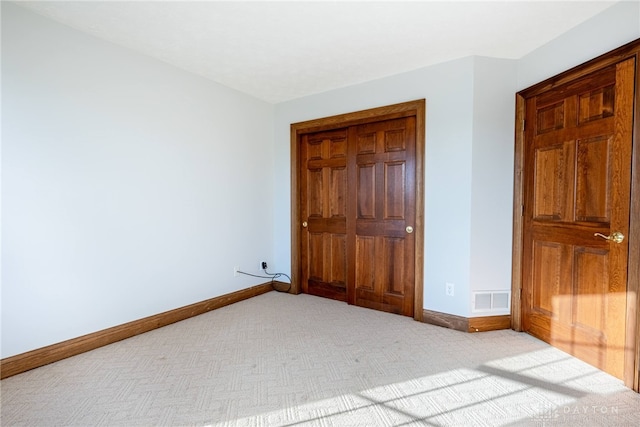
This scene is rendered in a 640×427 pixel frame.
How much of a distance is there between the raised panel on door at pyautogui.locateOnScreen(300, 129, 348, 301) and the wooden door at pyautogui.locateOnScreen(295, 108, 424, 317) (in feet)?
0.04

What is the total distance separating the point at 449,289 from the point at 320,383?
5.14ft

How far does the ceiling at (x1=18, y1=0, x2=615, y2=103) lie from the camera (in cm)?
202

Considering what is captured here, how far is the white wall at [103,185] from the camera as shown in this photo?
6.65ft

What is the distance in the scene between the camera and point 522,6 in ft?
6.61

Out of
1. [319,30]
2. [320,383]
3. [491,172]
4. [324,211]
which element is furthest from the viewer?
[324,211]

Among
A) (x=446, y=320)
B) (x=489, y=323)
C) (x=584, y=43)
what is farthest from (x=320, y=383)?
(x=584, y=43)

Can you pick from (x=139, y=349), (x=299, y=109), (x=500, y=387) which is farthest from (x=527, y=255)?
(x=139, y=349)

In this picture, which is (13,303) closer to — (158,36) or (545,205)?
(158,36)

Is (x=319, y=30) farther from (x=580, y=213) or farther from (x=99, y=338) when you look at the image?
(x=99, y=338)

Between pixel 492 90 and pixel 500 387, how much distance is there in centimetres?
241

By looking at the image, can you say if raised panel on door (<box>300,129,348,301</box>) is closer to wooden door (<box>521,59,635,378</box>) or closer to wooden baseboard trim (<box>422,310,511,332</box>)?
wooden baseboard trim (<box>422,310,511,332</box>)

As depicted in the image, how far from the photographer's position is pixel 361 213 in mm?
3449

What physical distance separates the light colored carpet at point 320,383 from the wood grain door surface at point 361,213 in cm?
70

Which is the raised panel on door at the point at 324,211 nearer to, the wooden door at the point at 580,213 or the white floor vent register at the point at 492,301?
the white floor vent register at the point at 492,301
